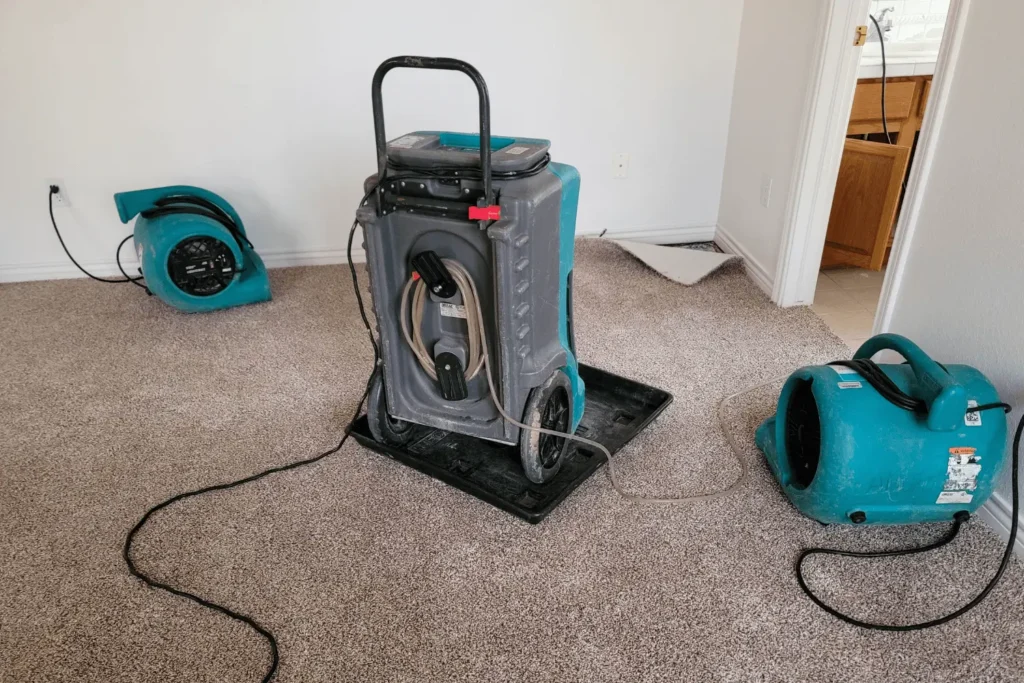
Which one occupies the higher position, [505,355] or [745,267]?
[505,355]

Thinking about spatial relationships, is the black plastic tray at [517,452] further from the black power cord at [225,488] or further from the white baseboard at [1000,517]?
the white baseboard at [1000,517]

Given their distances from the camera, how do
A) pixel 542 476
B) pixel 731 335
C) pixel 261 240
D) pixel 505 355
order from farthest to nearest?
pixel 261 240 < pixel 731 335 < pixel 542 476 < pixel 505 355

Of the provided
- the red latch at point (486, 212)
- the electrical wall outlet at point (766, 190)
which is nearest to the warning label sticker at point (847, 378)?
the red latch at point (486, 212)

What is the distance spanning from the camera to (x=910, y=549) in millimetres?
1404

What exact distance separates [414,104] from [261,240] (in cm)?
82

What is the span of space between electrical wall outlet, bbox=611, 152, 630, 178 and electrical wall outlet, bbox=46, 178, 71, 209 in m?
2.10

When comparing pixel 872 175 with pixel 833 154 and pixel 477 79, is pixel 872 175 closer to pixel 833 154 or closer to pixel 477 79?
pixel 833 154

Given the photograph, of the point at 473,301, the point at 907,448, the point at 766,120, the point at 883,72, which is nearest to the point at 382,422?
the point at 473,301

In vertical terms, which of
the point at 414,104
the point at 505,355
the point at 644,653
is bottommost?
the point at 644,653

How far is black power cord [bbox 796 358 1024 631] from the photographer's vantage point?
125 centimetres

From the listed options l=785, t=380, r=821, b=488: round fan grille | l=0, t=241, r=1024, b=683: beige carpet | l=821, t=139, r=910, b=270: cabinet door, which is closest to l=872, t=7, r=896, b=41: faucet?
l=821, t=139, r=910, b=270: cabinet door

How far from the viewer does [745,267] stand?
2.65 m

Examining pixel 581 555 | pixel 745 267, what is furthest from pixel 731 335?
pixel 581 555

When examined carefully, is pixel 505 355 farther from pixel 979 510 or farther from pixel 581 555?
pixel 979 510
